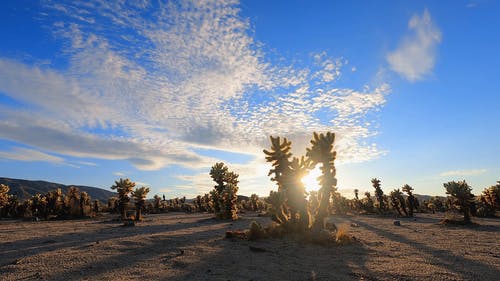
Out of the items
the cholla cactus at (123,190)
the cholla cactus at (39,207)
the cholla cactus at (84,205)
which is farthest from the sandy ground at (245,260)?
the cholla cactus at (39,207)

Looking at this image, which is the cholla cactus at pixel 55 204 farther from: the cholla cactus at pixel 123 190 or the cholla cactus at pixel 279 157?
the cholla cactus at pixel 279 157

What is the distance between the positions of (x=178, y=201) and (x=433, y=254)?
193ft

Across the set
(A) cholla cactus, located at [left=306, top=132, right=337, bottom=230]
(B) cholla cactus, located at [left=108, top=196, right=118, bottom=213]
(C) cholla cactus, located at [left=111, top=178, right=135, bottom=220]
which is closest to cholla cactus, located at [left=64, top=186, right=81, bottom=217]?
(C) cholla cactus, located at [left=111, top=178, right=135, bottom=220]

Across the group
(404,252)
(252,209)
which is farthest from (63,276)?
(252,209)

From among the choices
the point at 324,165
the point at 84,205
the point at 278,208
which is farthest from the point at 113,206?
the point at 324,165

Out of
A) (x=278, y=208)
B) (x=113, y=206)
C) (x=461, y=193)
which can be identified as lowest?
(x=278, y=208)

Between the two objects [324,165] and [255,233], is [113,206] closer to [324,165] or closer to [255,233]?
[255,233]

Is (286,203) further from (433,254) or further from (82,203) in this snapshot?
(82,203)

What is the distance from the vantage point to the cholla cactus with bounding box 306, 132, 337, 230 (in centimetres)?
1573

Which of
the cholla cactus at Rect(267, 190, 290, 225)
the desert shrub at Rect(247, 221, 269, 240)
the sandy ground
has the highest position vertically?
the cholla cactus at Rect(267, 190, 290, 225)

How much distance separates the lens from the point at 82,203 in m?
35.7

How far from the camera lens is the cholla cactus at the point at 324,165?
15.7 m

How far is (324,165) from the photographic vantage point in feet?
53.0

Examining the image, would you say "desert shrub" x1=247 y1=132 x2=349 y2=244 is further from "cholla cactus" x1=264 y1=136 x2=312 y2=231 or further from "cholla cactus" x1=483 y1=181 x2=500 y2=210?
"cholla cactus" x1=483 y1=181 x2=500 y2=210
